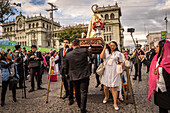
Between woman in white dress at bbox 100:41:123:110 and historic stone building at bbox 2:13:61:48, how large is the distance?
213 feet

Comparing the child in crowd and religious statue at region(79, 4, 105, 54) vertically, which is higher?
religious statue at region(79, 4, 105, 54)

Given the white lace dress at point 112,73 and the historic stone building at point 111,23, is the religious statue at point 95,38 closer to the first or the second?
the white lace dress at point 112,73

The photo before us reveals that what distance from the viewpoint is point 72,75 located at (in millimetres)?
3814

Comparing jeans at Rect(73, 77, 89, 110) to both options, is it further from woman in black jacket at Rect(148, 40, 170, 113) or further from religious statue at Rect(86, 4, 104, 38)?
religious statue at Rect(86, 4, 104, 38)

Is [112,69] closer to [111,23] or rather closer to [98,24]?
[98,24]

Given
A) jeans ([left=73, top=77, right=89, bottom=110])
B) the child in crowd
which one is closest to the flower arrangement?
jeans ([left=73, top=77, right=89, bottom=110])

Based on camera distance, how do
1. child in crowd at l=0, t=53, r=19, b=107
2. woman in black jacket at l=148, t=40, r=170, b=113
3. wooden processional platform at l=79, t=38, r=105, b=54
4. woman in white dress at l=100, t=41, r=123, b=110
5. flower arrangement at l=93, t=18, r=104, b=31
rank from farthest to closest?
flower arrangement at l=93, t=18, r=104, b=31
child in crowd at l=0, t=53, r=19, b=107
wooden processional platform at l=79, t=38, r=105, b=54
woman in white dress at l=100, t=41, r=123, b=110
woman in black jacket at l=148, t=40, r=170, b=113

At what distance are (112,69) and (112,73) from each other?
12cm

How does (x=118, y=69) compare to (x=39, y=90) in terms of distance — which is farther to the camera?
(x=39, y=90)

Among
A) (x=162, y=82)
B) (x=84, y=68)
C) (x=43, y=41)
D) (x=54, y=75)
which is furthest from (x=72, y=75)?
(x=43, y=41)

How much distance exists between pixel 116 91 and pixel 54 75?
5739 millimetres

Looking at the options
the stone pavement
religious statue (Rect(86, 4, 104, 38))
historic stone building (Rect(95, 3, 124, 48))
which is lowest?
the stone pavement

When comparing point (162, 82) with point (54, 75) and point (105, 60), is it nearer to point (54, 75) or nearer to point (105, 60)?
point (105, 60)

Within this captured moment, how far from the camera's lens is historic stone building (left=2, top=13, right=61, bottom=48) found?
68.1 metres
